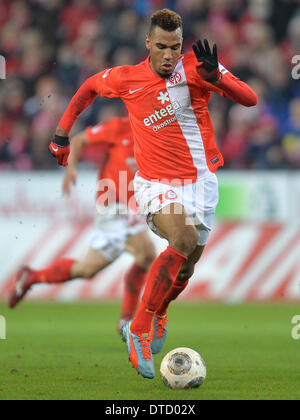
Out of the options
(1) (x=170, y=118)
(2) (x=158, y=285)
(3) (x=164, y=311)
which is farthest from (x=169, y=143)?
(3) (x=164, y=311)

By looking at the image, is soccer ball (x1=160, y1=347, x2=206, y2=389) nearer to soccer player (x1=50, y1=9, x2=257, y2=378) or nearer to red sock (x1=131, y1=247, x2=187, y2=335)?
soccer player (x1=50, y1=9, x2=257, y2=378)

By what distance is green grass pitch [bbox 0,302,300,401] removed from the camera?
5461 mm

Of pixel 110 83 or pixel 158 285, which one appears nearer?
pixel 158 285

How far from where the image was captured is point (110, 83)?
6496mm

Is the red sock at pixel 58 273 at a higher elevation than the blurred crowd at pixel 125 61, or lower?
lower

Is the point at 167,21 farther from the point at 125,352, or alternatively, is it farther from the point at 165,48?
the point at 125,352

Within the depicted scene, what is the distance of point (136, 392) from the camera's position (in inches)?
213

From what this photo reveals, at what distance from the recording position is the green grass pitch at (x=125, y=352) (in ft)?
17.9

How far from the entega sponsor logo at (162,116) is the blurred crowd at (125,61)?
6.14m

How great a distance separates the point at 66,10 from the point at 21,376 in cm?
1127

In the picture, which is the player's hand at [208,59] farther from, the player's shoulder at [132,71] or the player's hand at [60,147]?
the player's hand at [60,147]

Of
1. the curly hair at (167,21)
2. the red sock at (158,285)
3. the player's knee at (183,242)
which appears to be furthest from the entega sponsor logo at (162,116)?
the red sock at (158,285)

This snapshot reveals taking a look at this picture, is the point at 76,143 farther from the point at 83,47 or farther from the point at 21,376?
the point at 83,47

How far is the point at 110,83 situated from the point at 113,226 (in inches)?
107
